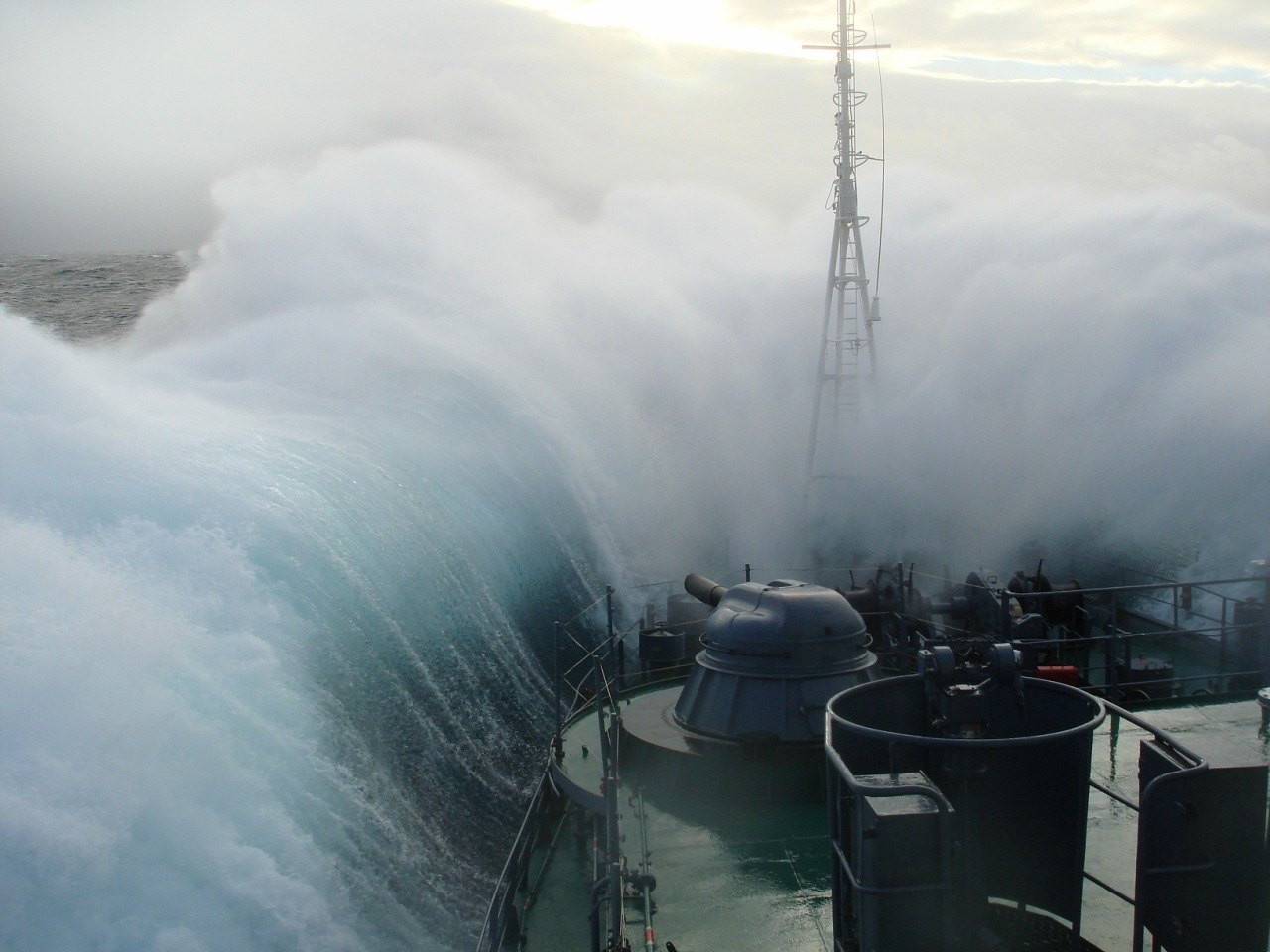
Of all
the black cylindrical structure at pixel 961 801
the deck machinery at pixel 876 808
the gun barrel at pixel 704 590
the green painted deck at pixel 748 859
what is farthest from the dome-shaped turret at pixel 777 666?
the black cylindrical structure at pixel 961 801

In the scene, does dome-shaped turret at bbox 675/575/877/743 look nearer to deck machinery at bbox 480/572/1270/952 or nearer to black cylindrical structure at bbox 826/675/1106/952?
deck machinery at bbox 480/572/1270/952

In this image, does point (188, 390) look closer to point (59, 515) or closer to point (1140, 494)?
point (59, 515)

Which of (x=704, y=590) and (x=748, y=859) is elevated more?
(x=704, y=590)

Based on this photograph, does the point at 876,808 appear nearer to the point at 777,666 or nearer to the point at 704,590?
the point at 777,666

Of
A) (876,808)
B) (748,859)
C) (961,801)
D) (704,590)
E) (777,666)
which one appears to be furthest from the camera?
(704,590)

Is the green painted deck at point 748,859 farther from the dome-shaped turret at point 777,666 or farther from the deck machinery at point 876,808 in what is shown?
the dome-shaped turret at point 777,666

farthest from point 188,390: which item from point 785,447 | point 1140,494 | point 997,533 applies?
point 1140,494

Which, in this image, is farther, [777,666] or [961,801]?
[777,666]

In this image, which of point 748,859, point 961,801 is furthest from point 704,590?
point 961,801

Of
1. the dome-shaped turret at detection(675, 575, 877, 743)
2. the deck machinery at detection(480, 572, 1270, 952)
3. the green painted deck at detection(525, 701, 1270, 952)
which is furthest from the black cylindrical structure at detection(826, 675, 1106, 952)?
the dome-shaped turret at detection(675, 575, 877, 743)

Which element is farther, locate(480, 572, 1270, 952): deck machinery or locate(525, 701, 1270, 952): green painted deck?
locate(525, 701, 1270, 952): green painted deck

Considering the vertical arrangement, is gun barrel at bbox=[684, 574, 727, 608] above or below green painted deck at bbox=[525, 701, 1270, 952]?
above
